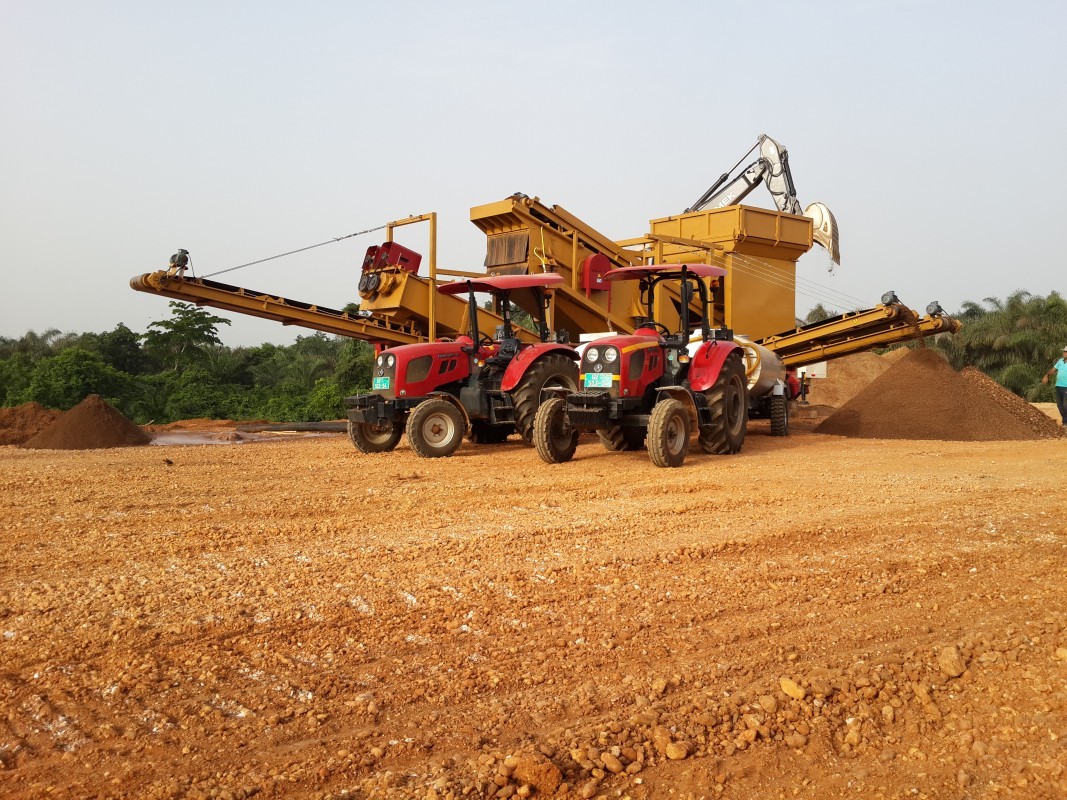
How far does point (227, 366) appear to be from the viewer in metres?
32.4

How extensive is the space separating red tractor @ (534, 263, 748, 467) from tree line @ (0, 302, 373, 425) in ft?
26.3

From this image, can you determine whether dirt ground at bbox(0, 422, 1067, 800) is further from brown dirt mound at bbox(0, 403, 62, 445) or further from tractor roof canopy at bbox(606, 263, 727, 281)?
brown dirt mound at bbox(0, 403, 62, 445)

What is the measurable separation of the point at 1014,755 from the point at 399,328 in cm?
1261

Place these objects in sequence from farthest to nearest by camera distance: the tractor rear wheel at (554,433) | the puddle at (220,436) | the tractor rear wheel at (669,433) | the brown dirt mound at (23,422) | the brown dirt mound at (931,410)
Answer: the brown dirt mound at (23,422) < the puddle at (220,436) < the brown dirt mound at (931,410) < the tractor rear wheel at (554,433) < the tractor rear wheel at (669,433)

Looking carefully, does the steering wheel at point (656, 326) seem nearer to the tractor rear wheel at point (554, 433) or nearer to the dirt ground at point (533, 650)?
the tractor rear wheel at point (554, 433)

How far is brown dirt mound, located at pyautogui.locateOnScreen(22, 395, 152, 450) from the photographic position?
41.5 ft

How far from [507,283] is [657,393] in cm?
214

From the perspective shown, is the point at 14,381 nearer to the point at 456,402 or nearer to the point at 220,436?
the point at 220,436

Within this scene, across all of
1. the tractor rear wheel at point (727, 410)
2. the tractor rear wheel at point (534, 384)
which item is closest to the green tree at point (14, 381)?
the tractor rear wheel at point (534, 384)

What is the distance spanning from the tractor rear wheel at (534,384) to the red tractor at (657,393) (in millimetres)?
704

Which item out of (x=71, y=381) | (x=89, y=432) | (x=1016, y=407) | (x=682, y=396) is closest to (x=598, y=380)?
(x=682, y=396)

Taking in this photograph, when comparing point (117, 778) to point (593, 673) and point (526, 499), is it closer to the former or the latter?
point (593, 673)

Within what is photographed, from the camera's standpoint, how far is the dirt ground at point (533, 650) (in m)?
2.54

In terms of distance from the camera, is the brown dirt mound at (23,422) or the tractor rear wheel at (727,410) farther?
the brown dirt mound at (23,422)
